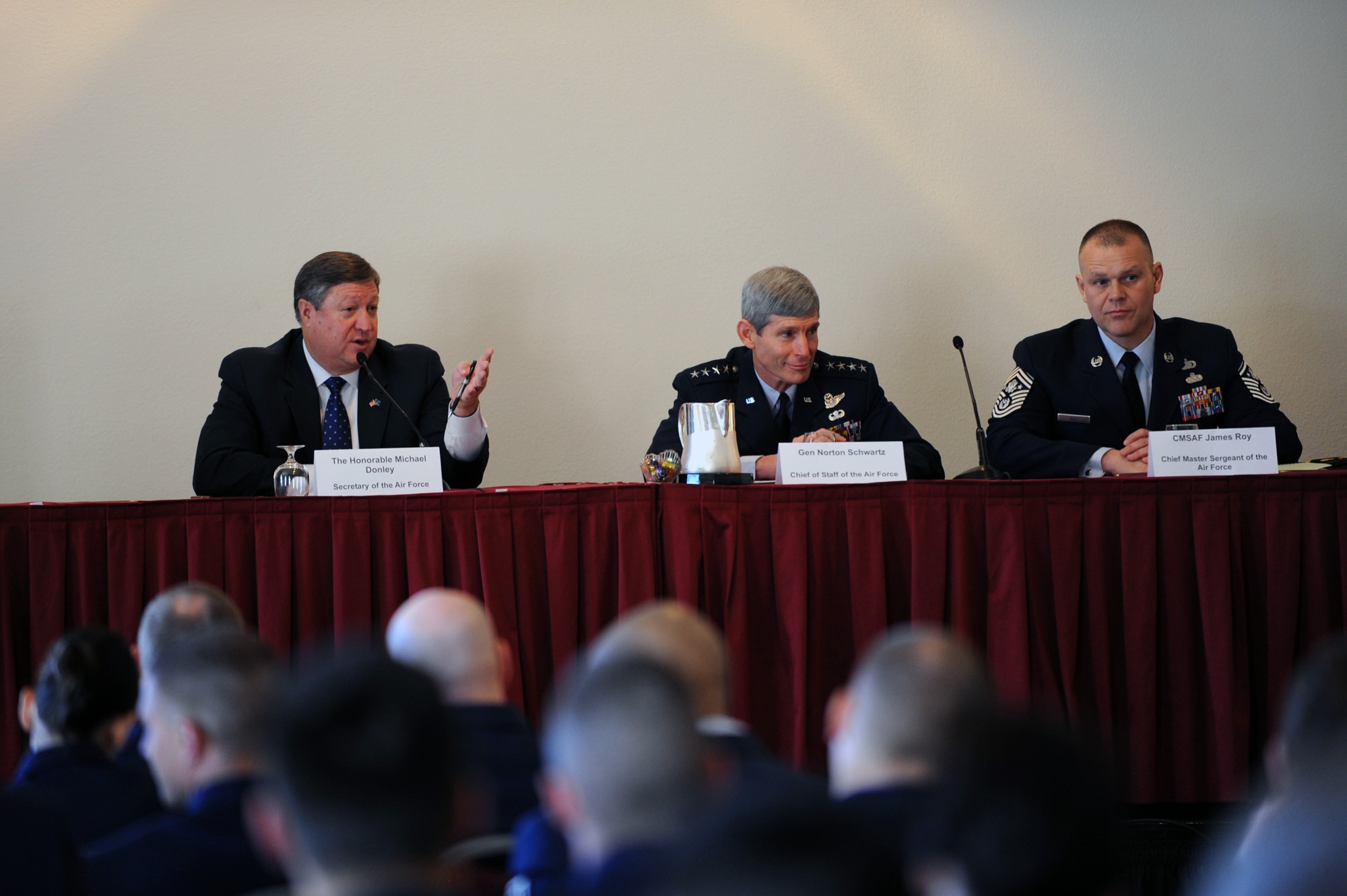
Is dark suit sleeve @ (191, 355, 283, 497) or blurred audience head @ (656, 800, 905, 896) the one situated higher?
dark suit sleeve @ (191, 355, 283, 497)

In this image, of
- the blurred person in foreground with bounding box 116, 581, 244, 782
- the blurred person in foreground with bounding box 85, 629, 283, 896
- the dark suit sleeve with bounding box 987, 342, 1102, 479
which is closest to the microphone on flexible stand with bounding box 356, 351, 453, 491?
the blurred person in foreground with bounding box 116, 581, 244, 782

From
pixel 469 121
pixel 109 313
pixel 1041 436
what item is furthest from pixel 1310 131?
pixel 109 313

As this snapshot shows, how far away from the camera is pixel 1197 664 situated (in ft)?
9.42

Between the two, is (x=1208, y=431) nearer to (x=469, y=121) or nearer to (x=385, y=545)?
(x=385, y=545)

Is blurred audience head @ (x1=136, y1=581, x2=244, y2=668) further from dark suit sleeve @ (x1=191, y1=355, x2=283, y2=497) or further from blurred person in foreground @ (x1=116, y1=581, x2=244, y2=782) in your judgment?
dark suit sleeve @ (x1=191, y1=355, x2=283, y2=497)

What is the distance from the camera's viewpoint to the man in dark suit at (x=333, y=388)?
358 cm

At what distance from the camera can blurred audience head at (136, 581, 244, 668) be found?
1895 millimetres

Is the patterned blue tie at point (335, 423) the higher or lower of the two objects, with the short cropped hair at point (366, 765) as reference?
higher

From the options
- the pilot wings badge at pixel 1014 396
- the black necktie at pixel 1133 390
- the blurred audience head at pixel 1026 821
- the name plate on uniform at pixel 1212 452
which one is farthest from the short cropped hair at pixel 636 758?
the black necktie at pixel 1133 390

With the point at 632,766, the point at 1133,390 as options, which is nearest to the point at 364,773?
the point at 632,766

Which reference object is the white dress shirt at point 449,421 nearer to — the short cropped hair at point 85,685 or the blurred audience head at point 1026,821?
the short cropped hair at point 85,685

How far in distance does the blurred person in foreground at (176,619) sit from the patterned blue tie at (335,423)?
1659mm

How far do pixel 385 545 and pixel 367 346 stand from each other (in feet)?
3.27

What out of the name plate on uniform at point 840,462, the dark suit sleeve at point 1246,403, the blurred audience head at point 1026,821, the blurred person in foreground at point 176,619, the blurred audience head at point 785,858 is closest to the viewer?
the blurred audience head at point 785,858
